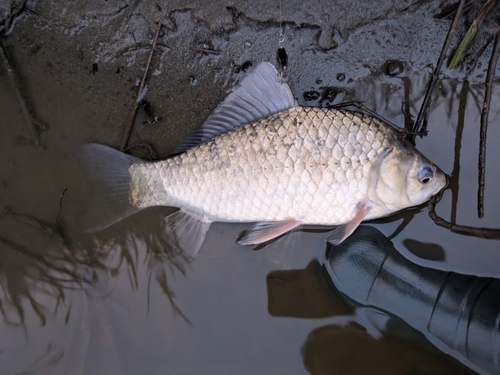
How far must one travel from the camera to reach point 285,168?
5.47 ft

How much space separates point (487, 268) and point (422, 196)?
2.14ft

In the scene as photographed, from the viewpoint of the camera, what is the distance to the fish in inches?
64.9

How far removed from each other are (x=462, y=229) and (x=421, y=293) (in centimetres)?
39

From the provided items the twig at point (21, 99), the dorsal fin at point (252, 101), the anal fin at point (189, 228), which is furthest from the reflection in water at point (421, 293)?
the twig at point (21, 99)

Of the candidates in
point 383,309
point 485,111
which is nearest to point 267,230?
point 383,309

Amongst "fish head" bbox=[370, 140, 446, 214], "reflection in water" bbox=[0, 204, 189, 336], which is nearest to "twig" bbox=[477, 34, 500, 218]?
"fish head" bbox=[370, 140, 446, 214]

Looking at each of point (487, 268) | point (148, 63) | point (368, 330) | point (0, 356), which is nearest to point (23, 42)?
point (148, 63)

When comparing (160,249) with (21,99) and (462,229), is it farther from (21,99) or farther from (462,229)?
(462,229)

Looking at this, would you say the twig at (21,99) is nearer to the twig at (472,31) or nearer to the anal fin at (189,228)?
the anal fin at (189,228)

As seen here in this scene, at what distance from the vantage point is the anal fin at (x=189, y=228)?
6.21 ft

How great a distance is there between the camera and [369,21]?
1930mm

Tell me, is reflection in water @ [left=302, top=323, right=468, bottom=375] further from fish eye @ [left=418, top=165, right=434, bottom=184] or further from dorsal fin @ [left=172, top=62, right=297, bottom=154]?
dorsal fin @ [left=172, top=62, right=297, bottom=154]

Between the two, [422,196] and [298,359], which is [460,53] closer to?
[422,196]

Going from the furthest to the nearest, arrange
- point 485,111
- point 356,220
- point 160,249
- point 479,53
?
point 160,249, point 479,53, point 356,220, point 485,111
